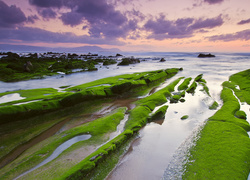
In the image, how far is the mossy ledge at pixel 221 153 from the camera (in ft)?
26.9

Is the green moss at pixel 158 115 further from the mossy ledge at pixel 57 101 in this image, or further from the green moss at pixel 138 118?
the mossy ledge at pixel 57 101

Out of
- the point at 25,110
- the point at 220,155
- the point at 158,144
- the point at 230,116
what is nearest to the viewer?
the point at 220,155

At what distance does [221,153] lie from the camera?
966 centimetres

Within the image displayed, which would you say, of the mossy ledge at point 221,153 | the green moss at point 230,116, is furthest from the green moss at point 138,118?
the green moss at point 230,116

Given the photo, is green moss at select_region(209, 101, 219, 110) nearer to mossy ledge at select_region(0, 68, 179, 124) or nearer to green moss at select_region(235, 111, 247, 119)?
green moss at select_region(235, 111, 247, 119)

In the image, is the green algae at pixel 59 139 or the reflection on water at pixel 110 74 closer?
the green algae at pixel 59 139

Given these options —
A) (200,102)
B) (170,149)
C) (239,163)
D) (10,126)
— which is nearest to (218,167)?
(239,163)

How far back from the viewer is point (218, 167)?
8500 mm

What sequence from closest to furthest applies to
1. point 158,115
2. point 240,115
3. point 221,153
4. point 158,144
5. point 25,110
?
point 221,153 < point 158,144 < point 240,115 < point 25,110 < point 158,115

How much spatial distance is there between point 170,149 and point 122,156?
395 centimetres

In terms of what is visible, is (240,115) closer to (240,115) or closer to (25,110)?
(240,115)

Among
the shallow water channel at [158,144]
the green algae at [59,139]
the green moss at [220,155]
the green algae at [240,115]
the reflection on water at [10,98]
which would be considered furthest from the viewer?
the reflection on water at [10,98]

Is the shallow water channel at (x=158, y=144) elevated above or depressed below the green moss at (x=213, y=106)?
below

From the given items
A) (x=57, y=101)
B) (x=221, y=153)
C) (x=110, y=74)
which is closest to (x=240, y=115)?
(x=221, y=153)
